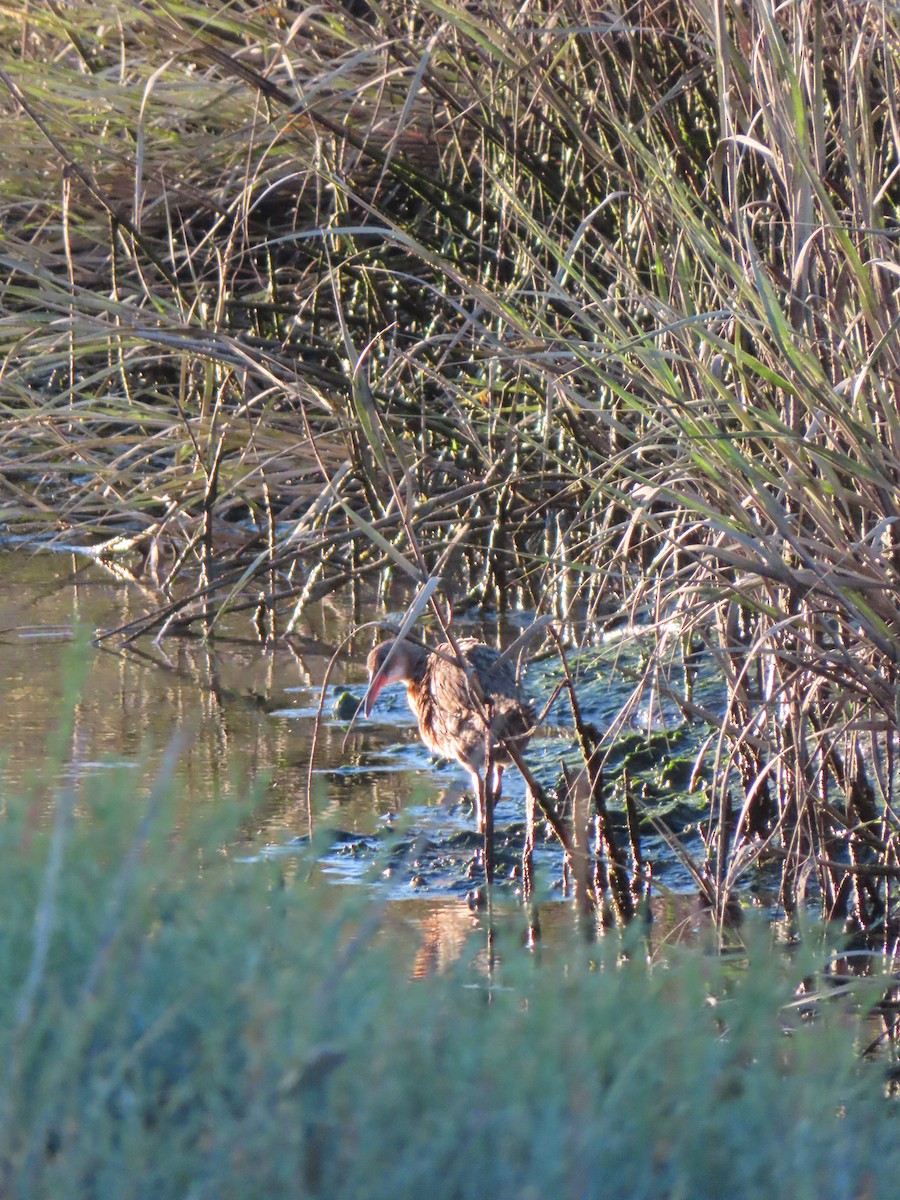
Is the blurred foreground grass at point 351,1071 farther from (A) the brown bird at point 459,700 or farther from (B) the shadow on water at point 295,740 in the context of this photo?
(A) the brown bird at point 459,700

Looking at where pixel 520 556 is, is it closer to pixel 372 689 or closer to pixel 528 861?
pixel 528 861

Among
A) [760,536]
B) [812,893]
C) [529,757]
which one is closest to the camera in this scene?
[760,536]

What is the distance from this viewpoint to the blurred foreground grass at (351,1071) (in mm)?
1663

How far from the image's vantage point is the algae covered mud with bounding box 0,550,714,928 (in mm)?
4387

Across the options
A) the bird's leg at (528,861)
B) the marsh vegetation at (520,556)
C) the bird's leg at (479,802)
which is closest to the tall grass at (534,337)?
the marsh vegetation at (520,556)

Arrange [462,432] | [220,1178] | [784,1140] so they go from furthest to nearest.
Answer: [462,432]
[784,1140]
[220,1178]

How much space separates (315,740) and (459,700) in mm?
1144

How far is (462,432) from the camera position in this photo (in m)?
5.83

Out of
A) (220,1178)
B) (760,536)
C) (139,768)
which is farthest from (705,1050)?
(760,536)

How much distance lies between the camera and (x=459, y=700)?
4.98m

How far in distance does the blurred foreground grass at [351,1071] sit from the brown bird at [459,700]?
2.41 meters

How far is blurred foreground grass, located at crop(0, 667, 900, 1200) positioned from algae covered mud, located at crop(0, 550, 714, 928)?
1.76 m

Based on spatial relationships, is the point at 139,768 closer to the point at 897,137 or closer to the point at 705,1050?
the point at 705,1050

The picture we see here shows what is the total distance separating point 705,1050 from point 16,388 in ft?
16.2
